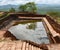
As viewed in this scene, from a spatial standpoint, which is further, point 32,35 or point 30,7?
point 30,7

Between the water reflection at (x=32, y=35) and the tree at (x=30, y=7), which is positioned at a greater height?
the water reflection at (x=32, y=35)

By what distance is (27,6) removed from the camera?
55.2m

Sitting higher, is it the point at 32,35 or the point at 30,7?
the point at 32,35

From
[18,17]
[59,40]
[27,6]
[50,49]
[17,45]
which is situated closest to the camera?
[17,45]

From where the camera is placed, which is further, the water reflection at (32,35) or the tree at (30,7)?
the tree at (30,7)

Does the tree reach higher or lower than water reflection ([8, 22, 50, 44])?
lower

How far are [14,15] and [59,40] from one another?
27622 mm

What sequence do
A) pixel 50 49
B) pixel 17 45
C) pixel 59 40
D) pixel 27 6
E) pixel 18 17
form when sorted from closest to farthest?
1. pixel 17 45
2. pixel 50 49
3. pixel 59 40
4. pixel 18 17
5. pixel 27 6

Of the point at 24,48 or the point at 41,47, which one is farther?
the point at 41,47

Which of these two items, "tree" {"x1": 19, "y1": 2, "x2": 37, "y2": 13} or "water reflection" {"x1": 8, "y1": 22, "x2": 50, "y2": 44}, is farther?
"tree" {"x1": 19, "y1": 2, "x2": 37, "y2": 13}

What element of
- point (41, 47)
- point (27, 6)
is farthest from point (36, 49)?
point (27, 6)

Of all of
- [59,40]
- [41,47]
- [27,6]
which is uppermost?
[41,47]

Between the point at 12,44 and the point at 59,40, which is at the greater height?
the point at 12,44

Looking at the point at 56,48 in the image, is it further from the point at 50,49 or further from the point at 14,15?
the point at 14,15
